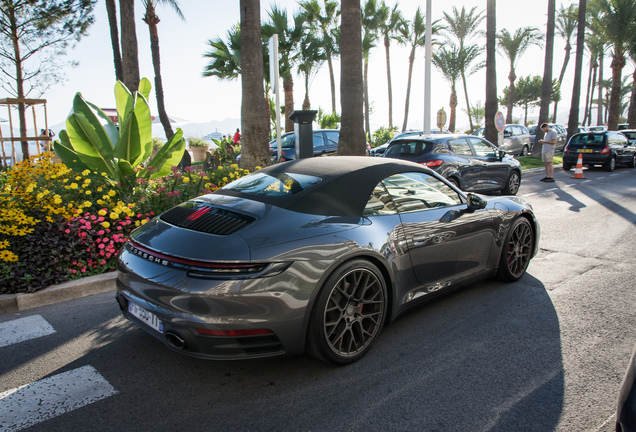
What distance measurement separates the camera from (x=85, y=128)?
564 centimetres

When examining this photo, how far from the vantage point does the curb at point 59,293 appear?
433 cm

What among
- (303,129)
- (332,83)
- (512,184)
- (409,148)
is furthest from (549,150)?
(332,83)

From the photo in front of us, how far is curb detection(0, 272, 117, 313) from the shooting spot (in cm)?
433

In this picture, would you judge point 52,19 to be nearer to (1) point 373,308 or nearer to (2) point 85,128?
(2) point 85,128

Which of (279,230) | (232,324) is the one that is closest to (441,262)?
(279,230)

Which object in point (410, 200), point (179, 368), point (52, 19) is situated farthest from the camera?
point (52, 19)

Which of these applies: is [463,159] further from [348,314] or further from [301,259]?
[301,259]

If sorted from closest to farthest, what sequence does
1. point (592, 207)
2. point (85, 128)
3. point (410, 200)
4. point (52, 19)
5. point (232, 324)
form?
point (232, 324) < point (410, 200) < point (85, 128) < point (592, 207) < point (52, 19)

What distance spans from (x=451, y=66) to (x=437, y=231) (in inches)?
1773

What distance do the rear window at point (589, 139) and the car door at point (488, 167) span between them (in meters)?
Result: 8.31

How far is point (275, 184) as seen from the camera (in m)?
3.52

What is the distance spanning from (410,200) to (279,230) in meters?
1.36

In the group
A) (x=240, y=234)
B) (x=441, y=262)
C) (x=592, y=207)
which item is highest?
(x=240, y=234)

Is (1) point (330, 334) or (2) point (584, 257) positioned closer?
(1) point (330, 334)
